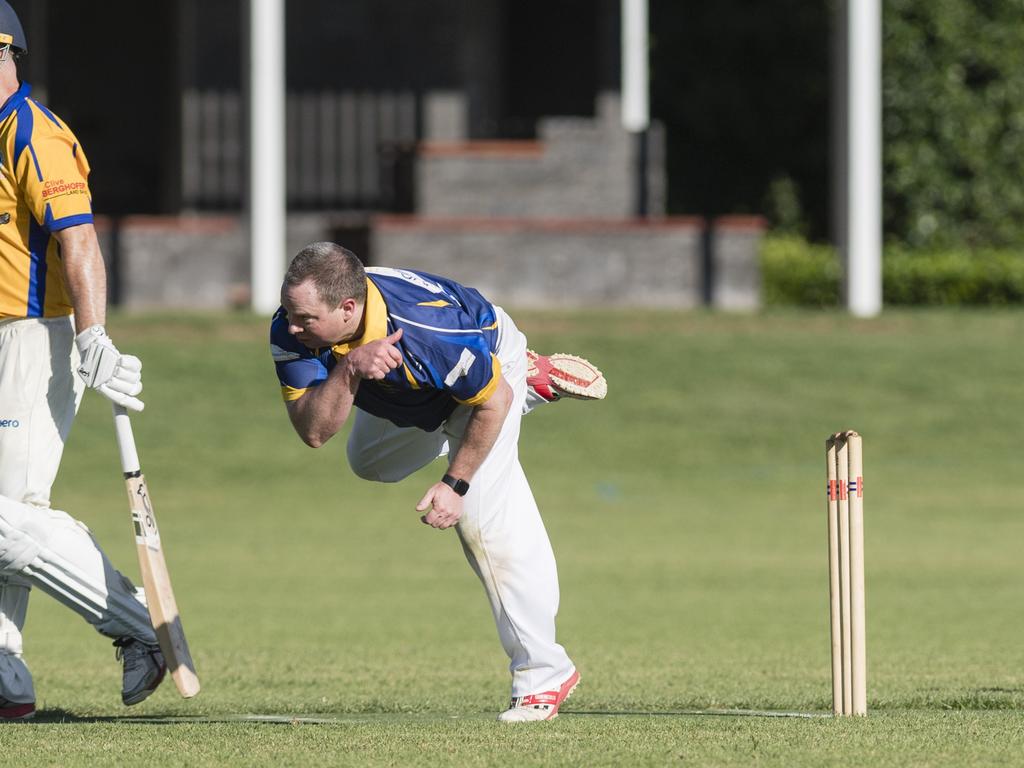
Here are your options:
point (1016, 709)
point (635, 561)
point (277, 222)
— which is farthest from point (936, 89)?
point (1016, 709)

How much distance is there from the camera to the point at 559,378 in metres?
6.30

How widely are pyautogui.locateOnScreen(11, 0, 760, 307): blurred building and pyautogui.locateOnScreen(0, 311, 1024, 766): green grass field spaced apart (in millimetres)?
972

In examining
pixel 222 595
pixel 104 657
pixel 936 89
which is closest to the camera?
pixel 104 657

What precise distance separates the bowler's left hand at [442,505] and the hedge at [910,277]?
16.9 meters

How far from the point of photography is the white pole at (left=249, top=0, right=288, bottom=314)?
62.6 ft

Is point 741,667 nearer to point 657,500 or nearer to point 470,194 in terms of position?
point 657,500

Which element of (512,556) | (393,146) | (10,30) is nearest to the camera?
(512,556)

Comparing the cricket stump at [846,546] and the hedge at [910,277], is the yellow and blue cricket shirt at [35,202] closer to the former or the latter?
the cricket stump at [846,546]

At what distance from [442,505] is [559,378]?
0.76m

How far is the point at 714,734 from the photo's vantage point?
542 cm

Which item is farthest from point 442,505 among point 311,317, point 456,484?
point 311,317

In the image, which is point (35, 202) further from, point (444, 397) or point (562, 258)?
point (562, 258)

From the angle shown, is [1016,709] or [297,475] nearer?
[1016,709]

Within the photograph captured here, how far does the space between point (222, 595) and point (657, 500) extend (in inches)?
204
